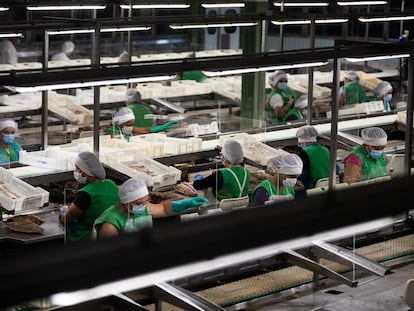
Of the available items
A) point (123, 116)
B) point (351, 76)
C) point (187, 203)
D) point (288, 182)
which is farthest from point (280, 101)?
point (187, 203)

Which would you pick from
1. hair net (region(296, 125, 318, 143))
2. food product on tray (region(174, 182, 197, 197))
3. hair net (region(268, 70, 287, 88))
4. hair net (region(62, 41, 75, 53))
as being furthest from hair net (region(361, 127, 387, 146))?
hair net (region(62, 41, 75, 53))

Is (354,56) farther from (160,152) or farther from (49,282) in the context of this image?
(49,282)

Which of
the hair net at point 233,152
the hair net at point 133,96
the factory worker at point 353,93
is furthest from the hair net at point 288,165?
the factory worker at point 353,93

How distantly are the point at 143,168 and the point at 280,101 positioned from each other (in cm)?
401

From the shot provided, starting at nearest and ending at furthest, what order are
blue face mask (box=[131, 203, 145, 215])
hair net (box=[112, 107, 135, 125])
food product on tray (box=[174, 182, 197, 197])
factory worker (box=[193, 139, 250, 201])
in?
blue face mask (box=[131, 203, 145, 215]) < factory worker (box=[193, 139, 250, 201]) < food product on tray (box=[174, 182, 197, 197]) < hair net (box=[112, 107, 135, 125])

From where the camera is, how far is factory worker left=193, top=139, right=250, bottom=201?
8070 millimetres

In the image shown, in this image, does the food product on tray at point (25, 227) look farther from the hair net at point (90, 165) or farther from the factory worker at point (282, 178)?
the factory worker at point (282, 178)

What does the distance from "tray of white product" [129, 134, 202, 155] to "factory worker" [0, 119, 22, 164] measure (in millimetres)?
1178

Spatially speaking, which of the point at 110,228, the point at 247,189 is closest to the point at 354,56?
the point at 247,189

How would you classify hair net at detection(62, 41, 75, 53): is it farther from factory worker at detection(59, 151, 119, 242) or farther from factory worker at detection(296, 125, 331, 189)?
factory worker at detection(59, 151, 119, 242)

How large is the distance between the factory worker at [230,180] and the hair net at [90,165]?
3.70 ft

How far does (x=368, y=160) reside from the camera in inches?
345

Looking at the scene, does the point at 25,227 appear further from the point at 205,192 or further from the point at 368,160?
the point at 368,160

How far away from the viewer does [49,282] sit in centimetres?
154
